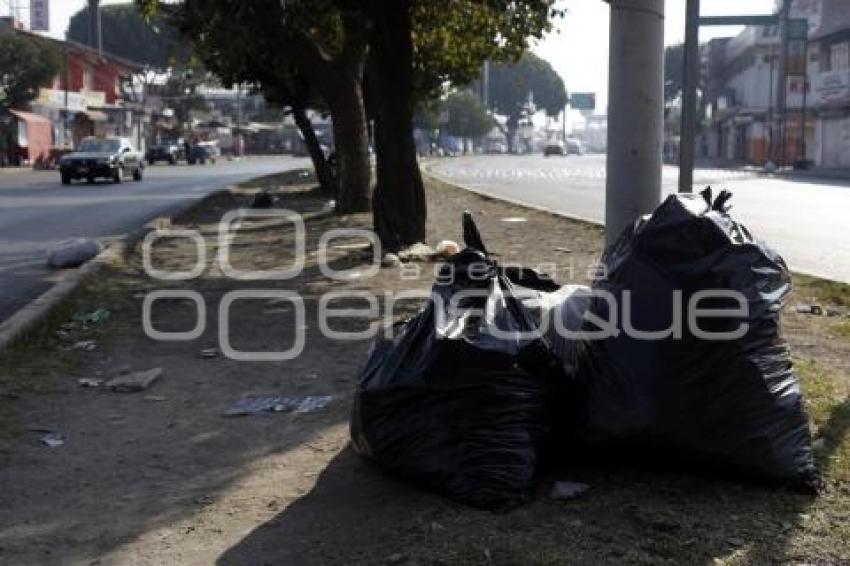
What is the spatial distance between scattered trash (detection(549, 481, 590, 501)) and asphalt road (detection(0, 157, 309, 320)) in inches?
223

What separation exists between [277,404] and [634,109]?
2.40m

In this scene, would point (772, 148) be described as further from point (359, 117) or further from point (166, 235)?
point (166, 235)

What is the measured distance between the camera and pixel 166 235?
14023 millimetres

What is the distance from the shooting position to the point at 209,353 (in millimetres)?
6367

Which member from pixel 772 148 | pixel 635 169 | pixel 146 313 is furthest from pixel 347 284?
pixel 772 148

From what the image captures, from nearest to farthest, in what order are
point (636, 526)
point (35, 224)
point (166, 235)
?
point (636, 526) < point (166, 235) < point (35, 224)

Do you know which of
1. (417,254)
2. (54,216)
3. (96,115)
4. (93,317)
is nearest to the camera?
(93,317)

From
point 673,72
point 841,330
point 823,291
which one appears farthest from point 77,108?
point 841,330

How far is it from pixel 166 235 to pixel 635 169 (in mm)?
9444

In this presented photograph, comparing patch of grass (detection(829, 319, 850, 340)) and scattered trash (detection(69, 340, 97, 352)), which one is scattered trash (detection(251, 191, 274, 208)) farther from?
patch of grass (detection(829, 319, 850, 340))

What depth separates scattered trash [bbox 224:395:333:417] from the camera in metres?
5.04

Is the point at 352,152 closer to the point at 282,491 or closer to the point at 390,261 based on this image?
the point at 390,261

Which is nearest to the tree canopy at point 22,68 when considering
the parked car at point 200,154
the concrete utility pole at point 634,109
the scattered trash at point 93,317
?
the parked car at point 200,154

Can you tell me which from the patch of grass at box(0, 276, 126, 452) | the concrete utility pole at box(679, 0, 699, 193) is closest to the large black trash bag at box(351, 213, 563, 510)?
the patch of grass at box(0, 276, 126, 452)
